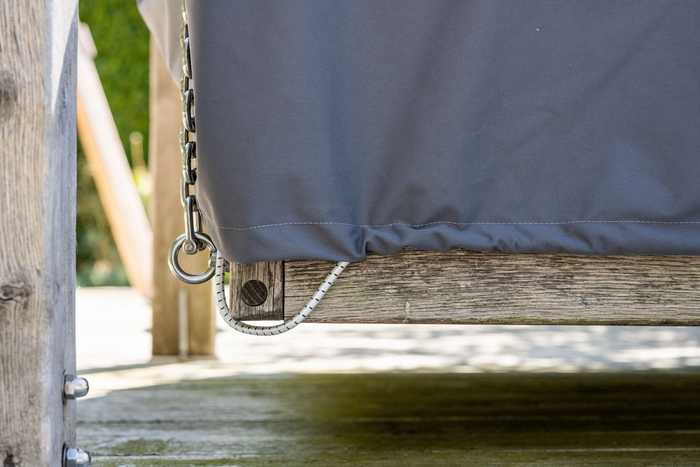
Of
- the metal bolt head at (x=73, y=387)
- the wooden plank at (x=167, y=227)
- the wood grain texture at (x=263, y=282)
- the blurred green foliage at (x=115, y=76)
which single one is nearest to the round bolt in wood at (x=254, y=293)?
the wood grain texture at (x=263, y=282)

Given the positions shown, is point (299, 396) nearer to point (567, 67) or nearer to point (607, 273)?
point (607, 273)

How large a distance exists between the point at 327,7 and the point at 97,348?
2.30 metres

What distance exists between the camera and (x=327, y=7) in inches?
49.1

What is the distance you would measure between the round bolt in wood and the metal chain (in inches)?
1.3

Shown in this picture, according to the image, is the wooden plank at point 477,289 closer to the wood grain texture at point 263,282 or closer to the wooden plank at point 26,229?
the wood grain texture at point 263,282

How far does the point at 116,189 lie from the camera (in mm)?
4914

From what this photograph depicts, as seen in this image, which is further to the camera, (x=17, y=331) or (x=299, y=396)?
(x=299, y=396)

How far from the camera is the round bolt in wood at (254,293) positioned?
→ 4.42 feet

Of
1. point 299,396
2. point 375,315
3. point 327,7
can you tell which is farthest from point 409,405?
point 327,7

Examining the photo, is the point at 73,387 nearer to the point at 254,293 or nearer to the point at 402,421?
the point at 254,293

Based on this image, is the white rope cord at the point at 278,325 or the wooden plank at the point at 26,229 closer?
the wooden plank at the point at 26,229

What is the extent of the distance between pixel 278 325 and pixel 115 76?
554cm

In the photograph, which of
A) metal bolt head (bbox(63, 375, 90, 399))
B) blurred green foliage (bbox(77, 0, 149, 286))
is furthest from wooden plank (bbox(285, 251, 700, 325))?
blurred green foliage (bbox(77, 0, 149, 286))

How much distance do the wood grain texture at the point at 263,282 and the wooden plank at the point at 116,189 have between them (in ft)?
12.2
